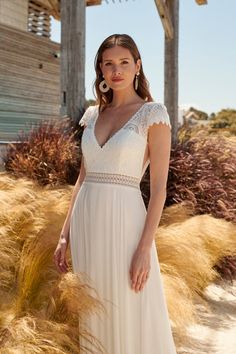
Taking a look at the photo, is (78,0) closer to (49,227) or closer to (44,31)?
(49,227)

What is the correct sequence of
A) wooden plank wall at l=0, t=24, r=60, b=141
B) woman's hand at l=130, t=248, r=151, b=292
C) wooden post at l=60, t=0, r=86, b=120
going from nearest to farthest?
woman's hand at l=130, t=248, r=151, b=292 < wooden post at l=60, t=0, r=86, b=120 < wooden plank wall at l=0, t=24, r=60, b=141

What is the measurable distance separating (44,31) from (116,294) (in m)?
11.8

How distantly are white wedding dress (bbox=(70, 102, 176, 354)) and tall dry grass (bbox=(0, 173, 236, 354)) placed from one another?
0.09 m

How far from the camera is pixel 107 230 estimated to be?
85.6 inches

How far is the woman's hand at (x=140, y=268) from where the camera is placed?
2074mm

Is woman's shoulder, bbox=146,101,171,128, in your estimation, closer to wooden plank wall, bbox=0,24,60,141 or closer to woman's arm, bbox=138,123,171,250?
woman's arm, bbox=138,123,171,250

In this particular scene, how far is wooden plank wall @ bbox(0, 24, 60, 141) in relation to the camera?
36.3ft

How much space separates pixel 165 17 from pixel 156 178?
716 cm

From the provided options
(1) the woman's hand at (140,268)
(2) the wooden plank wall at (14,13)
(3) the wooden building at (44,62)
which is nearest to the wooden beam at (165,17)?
(3) the wooden building at (44,62)

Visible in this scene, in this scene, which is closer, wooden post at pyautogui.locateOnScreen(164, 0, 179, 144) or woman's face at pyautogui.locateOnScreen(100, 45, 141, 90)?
woman's face at pyautogui.locateOnScreen(100, 45, 141, 90)

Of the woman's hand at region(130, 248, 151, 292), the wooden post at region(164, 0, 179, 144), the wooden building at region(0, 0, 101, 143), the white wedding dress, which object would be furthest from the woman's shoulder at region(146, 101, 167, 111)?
the wooden building at region(0, 0, 101, 143)

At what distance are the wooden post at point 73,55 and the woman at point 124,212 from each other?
386 cm

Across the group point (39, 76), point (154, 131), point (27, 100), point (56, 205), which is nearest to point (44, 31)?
point (39, 76)

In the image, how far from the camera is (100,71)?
2385 millimetres
